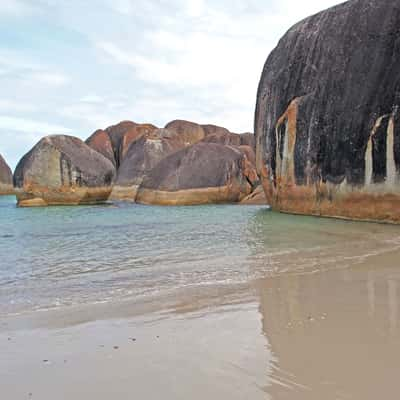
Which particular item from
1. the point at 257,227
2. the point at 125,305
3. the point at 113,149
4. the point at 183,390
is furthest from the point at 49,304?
the point at 113,149

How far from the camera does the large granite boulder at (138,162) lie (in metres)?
27.6

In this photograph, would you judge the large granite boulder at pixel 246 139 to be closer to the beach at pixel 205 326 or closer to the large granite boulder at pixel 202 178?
the large granite boulder at pixel 202 178

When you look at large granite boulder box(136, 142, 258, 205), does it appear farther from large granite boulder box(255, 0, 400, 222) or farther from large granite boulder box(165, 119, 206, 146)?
large granite boulder box(165, 119, 206, 146)

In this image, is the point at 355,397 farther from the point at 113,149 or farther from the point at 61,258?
the point at 113,149

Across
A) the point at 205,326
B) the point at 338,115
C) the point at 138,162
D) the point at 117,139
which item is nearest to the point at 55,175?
the point at 138,162

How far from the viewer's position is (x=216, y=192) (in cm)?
2134

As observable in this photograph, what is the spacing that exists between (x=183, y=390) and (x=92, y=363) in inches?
22.9

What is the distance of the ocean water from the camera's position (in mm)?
4055

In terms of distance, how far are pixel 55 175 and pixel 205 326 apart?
19.2 m

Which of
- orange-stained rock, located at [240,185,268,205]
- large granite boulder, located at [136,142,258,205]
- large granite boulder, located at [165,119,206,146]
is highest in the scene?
large granite boulder, located at [165,119,206,146]

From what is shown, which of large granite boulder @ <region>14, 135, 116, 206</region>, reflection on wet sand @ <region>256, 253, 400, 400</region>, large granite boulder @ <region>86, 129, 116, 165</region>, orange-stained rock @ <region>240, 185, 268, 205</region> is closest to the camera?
reflection on wet sand @ <region>256, 253, 400, 400</region>

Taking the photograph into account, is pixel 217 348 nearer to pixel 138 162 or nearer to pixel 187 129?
pixel 138 162

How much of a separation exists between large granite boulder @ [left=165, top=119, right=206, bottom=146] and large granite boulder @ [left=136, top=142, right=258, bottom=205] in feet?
72.6

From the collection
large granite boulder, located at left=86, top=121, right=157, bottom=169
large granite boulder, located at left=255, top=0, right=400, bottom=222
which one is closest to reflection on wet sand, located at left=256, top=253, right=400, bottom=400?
large granite boulder, located at left=255, top=0, right=400, bottom=222
